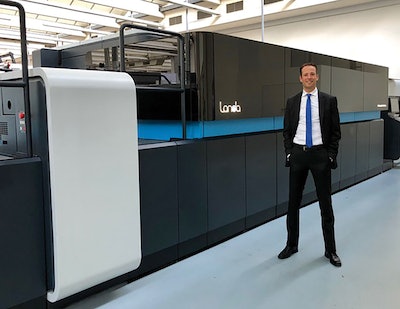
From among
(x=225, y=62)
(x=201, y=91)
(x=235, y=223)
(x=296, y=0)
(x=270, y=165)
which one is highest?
(x=296, y=0)

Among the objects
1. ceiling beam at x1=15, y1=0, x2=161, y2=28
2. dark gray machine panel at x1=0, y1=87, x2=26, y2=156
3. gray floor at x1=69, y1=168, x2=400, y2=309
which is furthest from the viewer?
ceiling beam at x1=15, y1=0, x2=161, y2=28

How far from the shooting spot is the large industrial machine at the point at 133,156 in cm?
213

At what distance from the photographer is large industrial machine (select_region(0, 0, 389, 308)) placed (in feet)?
7.00

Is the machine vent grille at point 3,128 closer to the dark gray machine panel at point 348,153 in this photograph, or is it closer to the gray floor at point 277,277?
the gray floor at point 277,277

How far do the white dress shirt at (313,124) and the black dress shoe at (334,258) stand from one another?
2.97ft

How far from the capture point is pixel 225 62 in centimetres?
337

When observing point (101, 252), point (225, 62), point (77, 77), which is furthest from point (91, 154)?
point (225, 62)

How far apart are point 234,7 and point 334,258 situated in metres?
7.87

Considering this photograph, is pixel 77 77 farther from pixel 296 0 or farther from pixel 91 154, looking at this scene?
pixel 296 0

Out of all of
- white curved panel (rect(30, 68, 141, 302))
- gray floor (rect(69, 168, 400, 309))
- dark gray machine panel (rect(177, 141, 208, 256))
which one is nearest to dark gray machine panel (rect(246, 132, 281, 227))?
gray floor (rect(69, 168, 400, 309))

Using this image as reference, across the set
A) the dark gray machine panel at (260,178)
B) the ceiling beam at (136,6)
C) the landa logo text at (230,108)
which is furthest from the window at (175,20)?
the landa logo text at (230,108)

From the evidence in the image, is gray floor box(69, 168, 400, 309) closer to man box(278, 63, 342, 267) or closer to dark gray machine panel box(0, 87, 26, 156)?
man box(278, 63, 342, 267)

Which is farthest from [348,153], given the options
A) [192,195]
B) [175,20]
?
[175,20]

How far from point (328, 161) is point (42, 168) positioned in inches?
82.0
